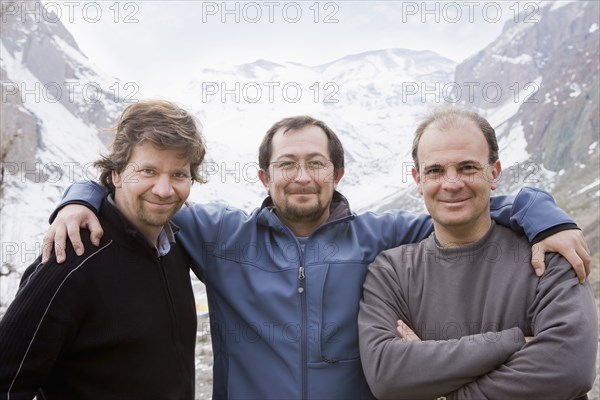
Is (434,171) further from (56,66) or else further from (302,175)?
(56,66)

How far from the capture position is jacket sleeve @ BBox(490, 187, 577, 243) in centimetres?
381

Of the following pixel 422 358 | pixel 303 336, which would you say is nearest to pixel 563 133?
pixel 303 336

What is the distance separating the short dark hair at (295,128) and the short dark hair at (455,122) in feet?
2.77

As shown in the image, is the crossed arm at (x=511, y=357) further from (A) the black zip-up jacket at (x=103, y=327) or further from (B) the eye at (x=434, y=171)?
(A) the black zip-up jacket at (x=103, y=327)

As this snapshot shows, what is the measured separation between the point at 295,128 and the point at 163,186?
1.37m

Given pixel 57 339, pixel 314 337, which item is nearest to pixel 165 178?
pixel 57 339

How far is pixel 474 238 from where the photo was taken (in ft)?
13.1

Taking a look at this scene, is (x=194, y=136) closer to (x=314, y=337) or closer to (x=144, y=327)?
(x=144, y=327)

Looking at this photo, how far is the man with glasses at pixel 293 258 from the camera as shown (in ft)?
13.3

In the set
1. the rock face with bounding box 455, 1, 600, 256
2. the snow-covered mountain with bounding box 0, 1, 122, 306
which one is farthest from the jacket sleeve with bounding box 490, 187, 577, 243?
the snow-covered mountain with bounding box 0, 1, 122, 306

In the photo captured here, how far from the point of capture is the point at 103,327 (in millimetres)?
3512

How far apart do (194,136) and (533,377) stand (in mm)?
2865

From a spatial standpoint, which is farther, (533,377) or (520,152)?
(520,152)

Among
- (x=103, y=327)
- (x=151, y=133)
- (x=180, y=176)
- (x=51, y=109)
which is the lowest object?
(x=103, y=327)
